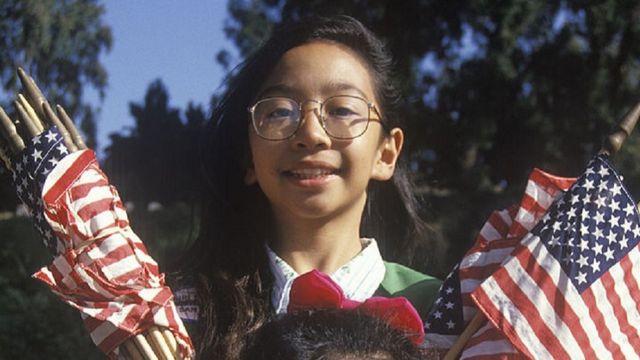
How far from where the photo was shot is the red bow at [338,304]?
1.80 m

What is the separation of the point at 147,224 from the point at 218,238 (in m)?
10.0

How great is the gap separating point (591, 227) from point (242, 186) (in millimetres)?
871

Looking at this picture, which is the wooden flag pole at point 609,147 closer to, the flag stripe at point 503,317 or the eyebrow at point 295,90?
the flag stripe at point 503,317

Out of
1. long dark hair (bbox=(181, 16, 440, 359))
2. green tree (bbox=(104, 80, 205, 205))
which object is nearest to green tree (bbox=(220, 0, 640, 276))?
green tree (bbox=(104, 80, 205, 205))

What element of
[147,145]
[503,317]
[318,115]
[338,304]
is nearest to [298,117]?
[318,115]

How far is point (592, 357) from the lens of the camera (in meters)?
1.90

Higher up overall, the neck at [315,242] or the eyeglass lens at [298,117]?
the eyeglass lens at [298,117]

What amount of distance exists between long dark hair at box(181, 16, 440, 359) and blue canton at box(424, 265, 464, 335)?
0.36 metres

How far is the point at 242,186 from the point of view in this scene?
95.9 inches

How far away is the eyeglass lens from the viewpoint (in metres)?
2.14

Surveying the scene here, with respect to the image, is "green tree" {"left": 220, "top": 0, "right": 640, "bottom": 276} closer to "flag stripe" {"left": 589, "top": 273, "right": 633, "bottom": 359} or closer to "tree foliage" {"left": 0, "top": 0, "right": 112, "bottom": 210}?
"tree foliage" {"left": 0, "top": 0, "right": 112, "bottom": 210}

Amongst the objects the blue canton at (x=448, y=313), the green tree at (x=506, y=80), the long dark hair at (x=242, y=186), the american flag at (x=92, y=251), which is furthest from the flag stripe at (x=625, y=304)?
the green tree at (x=506, y=80)

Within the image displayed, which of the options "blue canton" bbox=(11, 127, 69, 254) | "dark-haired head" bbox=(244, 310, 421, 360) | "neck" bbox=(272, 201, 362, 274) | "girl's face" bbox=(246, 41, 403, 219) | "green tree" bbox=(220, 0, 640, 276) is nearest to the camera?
"dark-haired head" bbox=(244, 310, 421, 360)

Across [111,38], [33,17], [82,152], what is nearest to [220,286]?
[82,152]
